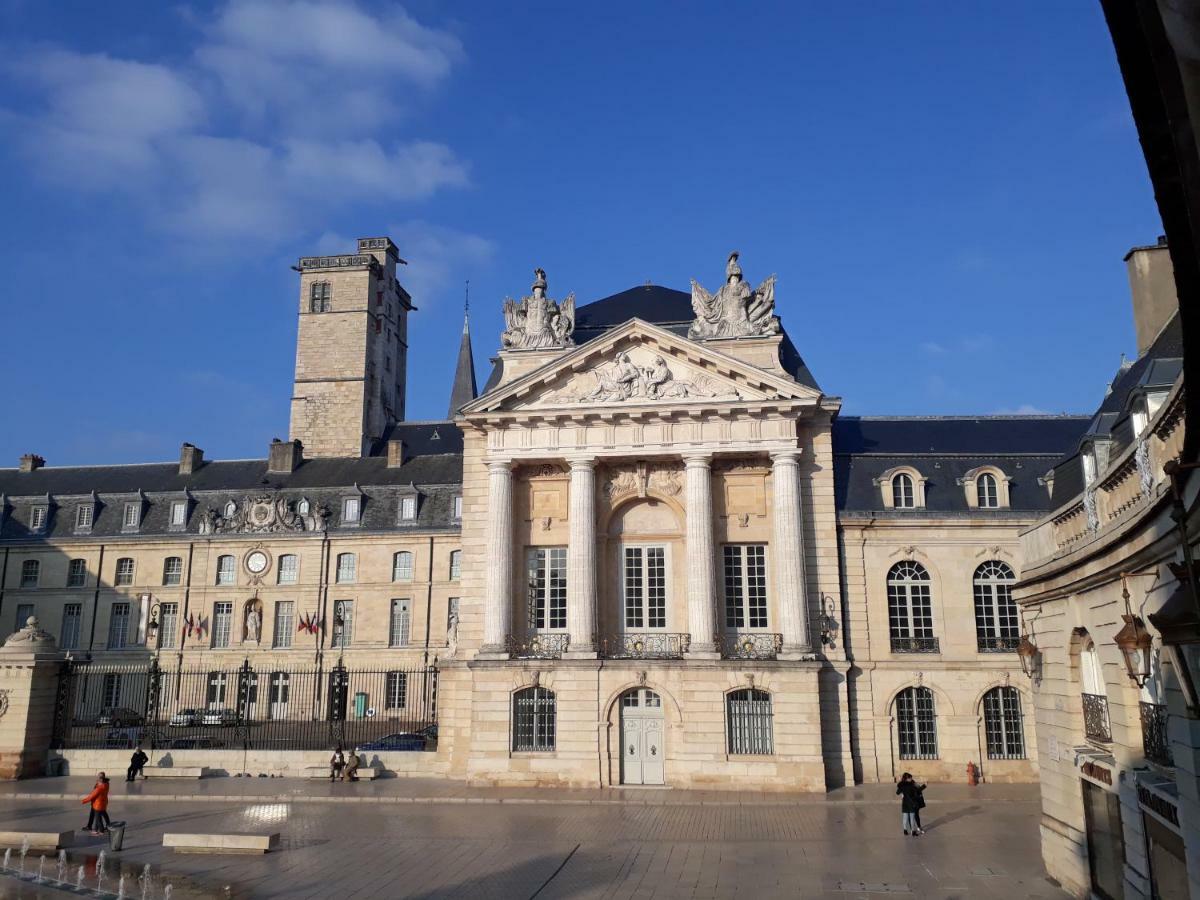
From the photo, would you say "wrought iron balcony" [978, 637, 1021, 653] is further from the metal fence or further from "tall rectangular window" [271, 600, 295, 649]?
"tall rectangular window" [271, 600, 295, 649]

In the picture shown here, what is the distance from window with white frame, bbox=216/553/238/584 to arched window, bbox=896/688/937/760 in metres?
35.5

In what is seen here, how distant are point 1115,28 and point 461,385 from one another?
71910mm

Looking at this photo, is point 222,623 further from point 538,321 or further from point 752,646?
point 752,646

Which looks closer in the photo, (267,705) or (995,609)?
(995,609)

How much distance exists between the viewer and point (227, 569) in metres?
50.4

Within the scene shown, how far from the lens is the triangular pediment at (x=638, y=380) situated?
1171 inches

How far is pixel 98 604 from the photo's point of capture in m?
50.9

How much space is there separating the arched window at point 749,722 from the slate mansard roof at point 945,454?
274 inches

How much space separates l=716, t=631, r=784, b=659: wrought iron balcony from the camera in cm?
2883

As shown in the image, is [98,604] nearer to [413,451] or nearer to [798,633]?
[413,451]

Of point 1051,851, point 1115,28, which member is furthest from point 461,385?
point 1115,28

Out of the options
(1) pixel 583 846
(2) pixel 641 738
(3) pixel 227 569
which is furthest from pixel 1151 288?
(3) pixel 227 569

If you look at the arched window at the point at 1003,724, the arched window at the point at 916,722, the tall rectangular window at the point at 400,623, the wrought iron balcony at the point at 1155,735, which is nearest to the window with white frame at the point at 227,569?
the tall rectangular window at the point at 400,623

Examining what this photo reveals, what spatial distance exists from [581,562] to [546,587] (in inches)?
75.5
